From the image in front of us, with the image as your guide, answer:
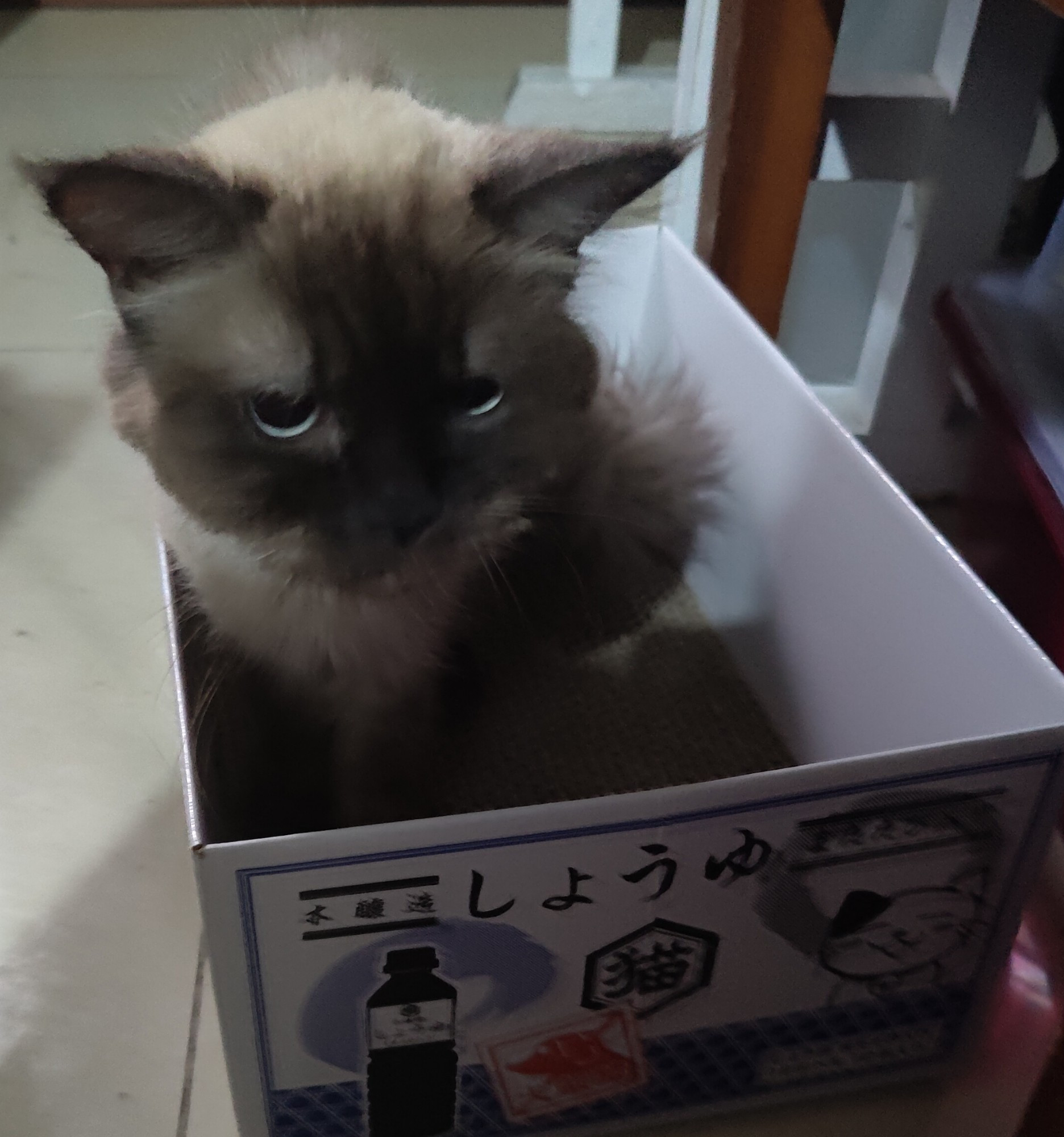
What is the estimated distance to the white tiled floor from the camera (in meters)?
0.78

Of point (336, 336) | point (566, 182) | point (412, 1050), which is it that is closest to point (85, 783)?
point (412, 1050)

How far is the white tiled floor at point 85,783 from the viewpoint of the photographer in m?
0.78

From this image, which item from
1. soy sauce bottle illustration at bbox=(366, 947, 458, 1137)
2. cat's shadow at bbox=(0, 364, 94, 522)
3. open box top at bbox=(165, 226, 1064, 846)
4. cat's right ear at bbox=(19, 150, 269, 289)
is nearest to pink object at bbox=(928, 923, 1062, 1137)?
open box top at bbox=(165, 226, 1064, 846)

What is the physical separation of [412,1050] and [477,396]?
403 millimetres

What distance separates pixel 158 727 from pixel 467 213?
2.09 ft

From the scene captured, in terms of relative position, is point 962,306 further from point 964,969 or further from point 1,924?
point 1,924

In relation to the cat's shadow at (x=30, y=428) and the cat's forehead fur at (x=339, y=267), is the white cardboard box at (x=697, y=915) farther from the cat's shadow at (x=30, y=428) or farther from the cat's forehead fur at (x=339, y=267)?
the cat's shadow at (x=30, y=428)

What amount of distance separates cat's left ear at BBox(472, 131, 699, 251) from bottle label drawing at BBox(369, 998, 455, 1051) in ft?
1.55

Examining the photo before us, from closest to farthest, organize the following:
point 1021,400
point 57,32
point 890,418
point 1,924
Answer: point 1,924 → point 1021,400 → point 890,418 → point 57,32

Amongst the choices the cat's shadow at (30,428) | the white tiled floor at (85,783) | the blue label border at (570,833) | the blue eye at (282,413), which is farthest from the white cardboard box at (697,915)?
the cat's shadow at (30,428)

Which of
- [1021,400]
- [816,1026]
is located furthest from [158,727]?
[1021,400]

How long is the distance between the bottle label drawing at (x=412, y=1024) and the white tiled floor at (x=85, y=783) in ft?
0.72

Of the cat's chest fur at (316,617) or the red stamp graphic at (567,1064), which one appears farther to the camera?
the cat's chest fur at (316,617)

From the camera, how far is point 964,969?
710mm
